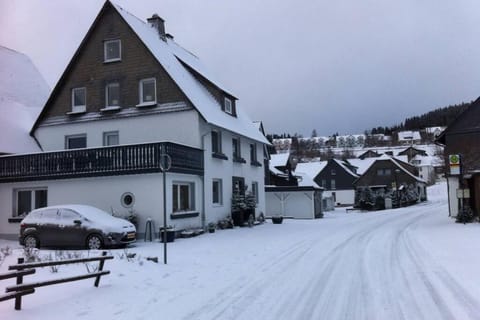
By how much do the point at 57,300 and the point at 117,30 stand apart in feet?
63.9

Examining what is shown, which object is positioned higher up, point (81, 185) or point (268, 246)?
point (81, 185)

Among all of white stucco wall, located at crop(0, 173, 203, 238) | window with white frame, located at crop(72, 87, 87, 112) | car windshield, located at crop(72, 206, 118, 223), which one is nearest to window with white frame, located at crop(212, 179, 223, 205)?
white stucco wall, located at crop(0, 173, 203, 238)

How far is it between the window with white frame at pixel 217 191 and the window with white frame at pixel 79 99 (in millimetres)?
8200

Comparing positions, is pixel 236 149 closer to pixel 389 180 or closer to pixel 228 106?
pixel 228 106

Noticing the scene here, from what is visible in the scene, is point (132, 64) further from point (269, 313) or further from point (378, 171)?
point (378, 171)

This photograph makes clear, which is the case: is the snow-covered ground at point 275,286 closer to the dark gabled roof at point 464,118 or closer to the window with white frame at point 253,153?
the dark gabled roof at point 464,118

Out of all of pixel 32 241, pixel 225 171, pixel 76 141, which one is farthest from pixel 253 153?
pixel 32 241

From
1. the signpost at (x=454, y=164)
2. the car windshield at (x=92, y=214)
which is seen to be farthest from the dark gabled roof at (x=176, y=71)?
the signpost at (x=454, y=164)

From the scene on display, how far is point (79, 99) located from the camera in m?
26.6

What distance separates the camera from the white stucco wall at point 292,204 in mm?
42219

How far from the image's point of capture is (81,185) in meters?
22.0

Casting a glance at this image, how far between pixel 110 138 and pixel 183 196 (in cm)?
584

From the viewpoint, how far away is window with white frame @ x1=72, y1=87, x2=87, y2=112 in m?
26.3

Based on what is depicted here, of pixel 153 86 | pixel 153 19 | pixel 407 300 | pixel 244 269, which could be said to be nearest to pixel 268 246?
pixel 244 269
